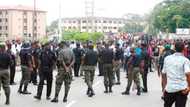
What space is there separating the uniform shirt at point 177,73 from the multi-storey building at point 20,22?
16233 centimetres

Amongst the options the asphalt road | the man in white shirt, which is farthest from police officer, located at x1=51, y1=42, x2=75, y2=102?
the man in white shirt

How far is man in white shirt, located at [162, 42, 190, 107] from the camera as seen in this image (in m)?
9.74

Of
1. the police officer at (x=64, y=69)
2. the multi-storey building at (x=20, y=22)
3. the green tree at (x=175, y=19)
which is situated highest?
the police officer at (x=64, y=69)

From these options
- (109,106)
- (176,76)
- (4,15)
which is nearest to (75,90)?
(109,106)

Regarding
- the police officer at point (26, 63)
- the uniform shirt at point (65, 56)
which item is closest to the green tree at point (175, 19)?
the police officer at point (26, 63)

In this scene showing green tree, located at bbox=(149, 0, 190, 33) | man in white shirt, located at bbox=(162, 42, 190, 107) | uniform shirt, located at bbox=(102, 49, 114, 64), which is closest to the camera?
man in white shirt, located at bbox=(162, 42, 190, 107)

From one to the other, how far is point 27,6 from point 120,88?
166877 mm

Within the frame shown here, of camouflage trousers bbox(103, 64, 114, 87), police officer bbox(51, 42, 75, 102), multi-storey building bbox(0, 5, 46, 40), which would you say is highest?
police officer bbox(51, 42, 75, 102)

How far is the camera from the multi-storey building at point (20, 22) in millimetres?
174250

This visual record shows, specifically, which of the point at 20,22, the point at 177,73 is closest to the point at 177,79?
the point at 177,73

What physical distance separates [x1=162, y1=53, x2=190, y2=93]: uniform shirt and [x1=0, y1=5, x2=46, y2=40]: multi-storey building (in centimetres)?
16233

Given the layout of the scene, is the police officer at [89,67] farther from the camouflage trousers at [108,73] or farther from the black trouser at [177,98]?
the black trouser at [177,98]

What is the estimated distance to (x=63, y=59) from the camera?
15.9m

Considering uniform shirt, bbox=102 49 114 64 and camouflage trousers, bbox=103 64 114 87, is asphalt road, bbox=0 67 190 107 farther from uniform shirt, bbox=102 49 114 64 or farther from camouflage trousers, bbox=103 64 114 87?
uniform shirt, bbox=102 49 114 64
